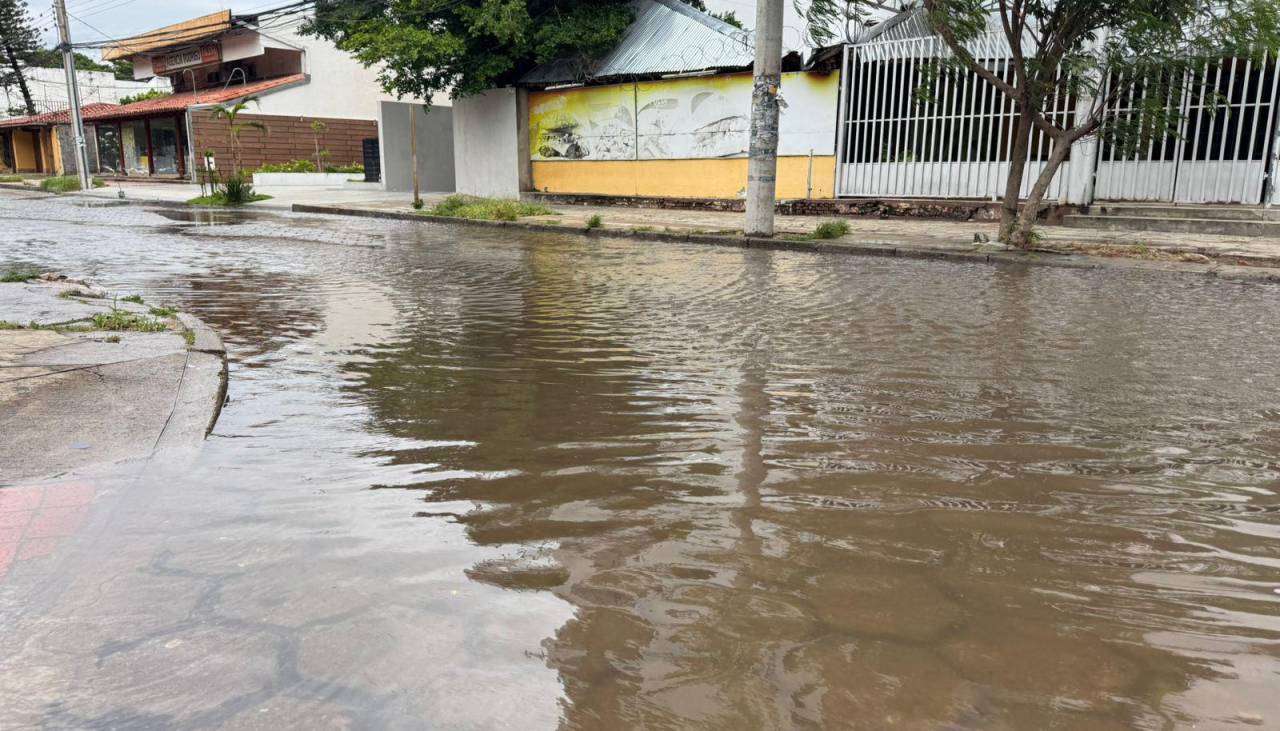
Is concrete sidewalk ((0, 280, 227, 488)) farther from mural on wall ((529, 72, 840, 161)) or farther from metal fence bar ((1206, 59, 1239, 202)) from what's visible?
metal fence bar ((1206, 59, 1239, 202))

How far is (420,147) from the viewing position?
30.9 meters

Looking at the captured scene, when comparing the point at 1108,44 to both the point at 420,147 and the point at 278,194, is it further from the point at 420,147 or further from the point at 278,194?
the point at 278,194

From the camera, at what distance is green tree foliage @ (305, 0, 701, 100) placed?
71.7 feet

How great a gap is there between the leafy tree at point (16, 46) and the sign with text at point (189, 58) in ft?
36.7

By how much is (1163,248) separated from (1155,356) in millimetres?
7329

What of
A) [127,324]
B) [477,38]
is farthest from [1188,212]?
[477,38]

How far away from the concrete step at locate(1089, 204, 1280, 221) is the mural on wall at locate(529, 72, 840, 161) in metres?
5.91

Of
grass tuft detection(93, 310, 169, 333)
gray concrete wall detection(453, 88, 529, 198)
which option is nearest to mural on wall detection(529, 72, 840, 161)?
gray concrete wall detection(453, 88, 529, 198)

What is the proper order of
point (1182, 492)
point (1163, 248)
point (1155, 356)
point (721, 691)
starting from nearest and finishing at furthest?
point (721, 691), point (1182, 492), point (1155, 356), point (1163, 248)

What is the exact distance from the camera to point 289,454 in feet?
12.7

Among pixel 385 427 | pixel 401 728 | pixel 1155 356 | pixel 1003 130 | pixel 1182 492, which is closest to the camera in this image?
pixel 401 728

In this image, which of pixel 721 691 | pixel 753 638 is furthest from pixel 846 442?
pixel 721 691

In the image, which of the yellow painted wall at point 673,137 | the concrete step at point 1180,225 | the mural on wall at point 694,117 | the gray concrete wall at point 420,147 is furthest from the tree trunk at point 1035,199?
the gray concrete wall at point 420,147

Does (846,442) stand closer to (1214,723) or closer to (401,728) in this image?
(1214,723)
